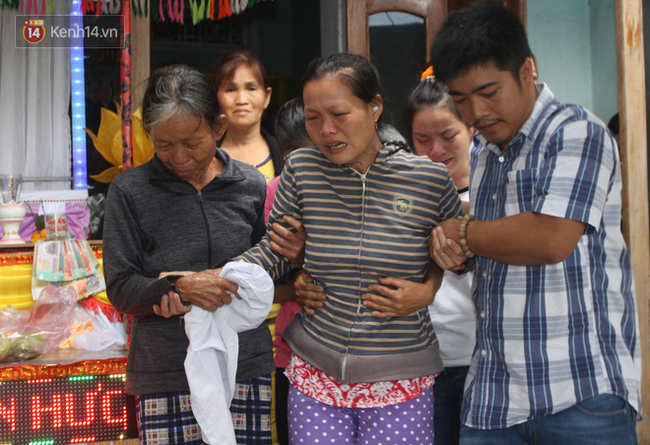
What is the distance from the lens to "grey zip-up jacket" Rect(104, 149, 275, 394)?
5.86 ft

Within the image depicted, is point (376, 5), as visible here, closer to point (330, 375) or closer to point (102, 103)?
point (102, 103)

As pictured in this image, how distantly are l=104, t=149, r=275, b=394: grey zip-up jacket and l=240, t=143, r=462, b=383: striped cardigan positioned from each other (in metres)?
0.30

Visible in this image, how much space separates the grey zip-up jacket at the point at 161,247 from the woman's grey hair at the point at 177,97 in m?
0.17

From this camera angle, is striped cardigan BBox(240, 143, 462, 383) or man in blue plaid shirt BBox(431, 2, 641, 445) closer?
man in blue plaid shirt BBox(431, 2, 641, 445)

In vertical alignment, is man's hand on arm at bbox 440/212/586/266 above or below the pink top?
above

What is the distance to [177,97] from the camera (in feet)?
5.93

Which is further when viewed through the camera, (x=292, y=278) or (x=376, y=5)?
(x=376, y=5)

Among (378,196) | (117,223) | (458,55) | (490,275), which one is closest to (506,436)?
(490,275)

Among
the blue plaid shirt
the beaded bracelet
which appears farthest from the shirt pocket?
the beaded bracelet

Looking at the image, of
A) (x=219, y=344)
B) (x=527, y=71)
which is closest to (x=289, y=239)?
(x=219, y=344)

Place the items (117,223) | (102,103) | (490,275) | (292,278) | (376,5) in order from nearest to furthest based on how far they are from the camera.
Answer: (490,275)
(117,223)
(292,278)
(376,5)
(102,103)

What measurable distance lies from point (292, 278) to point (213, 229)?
0.32 m

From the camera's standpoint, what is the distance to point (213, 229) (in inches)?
73.5

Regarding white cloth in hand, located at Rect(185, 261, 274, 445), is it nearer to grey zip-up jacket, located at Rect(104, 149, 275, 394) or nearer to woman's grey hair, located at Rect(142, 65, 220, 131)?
grey zip-up jacket, located at Rect(104, 149, 275, 394)
